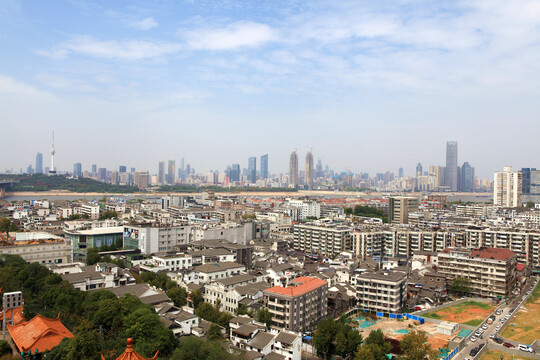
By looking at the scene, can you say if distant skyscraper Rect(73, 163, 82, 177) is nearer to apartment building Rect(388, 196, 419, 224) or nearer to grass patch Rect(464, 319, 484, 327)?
apartment building Rect(388, 196, 419, 224)

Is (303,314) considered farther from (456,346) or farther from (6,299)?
(6,299)

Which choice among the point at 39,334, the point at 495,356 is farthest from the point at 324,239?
the point at 39,334

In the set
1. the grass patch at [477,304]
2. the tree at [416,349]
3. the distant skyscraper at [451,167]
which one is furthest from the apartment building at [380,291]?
the distant skyscraper at [451,167]

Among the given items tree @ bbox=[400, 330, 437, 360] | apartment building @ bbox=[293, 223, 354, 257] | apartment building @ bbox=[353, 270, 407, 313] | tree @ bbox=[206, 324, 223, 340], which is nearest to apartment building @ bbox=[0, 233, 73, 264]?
tree @ bbox=[206, 324, 223, 340]

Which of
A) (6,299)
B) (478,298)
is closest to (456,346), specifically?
(478,298)

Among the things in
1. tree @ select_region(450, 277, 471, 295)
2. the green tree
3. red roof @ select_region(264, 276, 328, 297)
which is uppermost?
red roof @ select_region(264, 276, 328, 297)

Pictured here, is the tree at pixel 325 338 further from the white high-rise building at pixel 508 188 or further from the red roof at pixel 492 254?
the white high-rise building at pixel 508 188

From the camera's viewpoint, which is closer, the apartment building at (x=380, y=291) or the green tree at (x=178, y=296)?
the green tree at (x=178, y=296)
